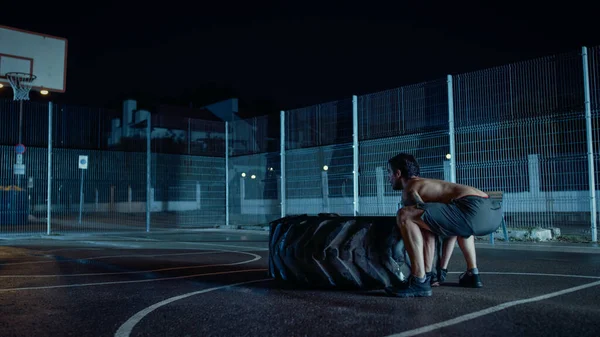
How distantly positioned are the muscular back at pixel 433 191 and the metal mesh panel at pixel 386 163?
8600mm

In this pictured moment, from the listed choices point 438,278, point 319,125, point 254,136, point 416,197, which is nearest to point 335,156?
point 319,125

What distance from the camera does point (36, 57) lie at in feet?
64.2

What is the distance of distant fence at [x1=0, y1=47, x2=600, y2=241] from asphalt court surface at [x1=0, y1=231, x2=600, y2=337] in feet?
17.6

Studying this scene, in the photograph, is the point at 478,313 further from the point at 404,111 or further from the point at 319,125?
the point at 319,125

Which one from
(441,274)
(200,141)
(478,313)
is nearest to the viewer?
(478,313)

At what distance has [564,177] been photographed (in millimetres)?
11797

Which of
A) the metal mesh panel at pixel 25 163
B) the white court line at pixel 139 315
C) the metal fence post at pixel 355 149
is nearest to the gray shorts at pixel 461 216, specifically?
the white court line at pixel 139 315

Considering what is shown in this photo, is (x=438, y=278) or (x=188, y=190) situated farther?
(x=188, y=190)

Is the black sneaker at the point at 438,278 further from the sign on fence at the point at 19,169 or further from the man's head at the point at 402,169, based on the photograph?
the sign on fence at the point at 19,169

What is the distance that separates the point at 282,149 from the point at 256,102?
59.8m

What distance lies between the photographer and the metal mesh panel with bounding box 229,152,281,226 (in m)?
19.7

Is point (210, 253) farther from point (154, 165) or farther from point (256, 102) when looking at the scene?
point (256, 102)

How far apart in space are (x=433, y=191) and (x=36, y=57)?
1879 cm

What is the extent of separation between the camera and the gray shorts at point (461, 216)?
4797 millimetres
